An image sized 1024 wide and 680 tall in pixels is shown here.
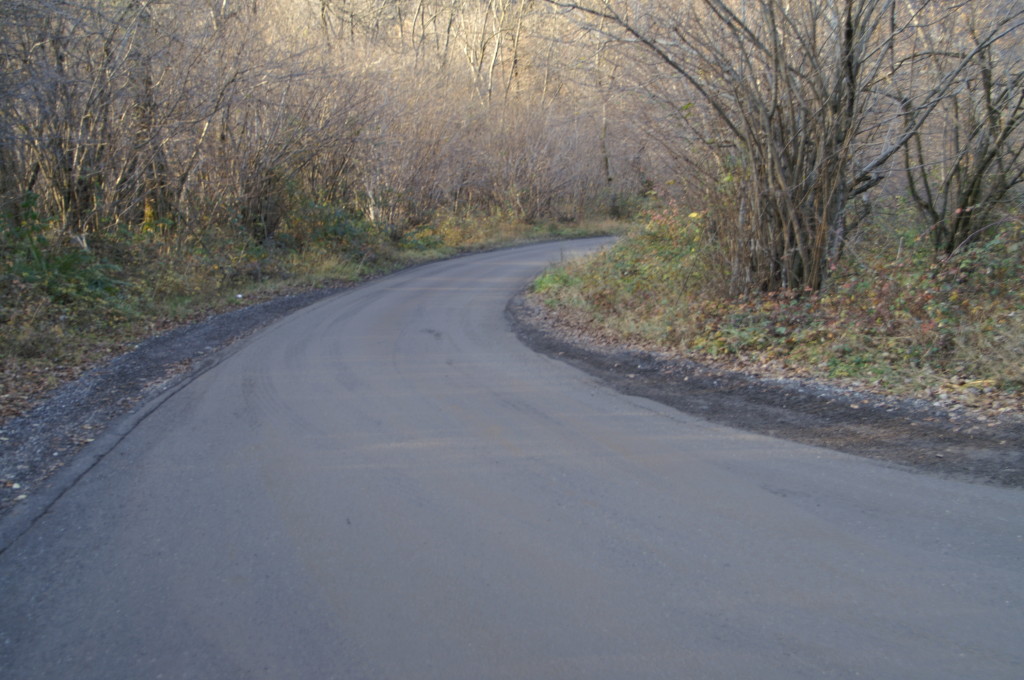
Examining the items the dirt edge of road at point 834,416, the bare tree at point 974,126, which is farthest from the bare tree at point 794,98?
the dirt edge of road at point 834,416

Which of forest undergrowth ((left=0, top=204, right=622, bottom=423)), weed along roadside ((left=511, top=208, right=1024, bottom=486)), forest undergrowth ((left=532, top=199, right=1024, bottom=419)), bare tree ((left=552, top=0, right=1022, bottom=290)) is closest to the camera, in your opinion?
weed along roadside ((left=511, top=208, right=1024, bottom=486))

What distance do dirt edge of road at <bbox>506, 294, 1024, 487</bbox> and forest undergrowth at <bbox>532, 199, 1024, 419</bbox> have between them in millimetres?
367

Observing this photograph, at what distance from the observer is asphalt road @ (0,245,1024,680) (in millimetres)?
3430

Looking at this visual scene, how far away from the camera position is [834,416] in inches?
273

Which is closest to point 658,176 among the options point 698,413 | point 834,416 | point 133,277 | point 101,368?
point 698,413

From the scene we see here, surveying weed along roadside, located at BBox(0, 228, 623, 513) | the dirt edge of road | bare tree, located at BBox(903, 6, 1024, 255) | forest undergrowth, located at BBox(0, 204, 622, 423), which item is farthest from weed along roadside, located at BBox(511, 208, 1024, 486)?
forest undergrowth, located at BBox(0, 204, 622, 423)

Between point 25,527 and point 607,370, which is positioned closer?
point 25,527

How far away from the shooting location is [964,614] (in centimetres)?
364

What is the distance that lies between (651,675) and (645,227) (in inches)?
561

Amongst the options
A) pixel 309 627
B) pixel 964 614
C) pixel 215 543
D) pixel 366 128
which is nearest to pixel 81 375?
pixel 215 543

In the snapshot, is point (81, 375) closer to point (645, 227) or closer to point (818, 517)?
point (818, 517)

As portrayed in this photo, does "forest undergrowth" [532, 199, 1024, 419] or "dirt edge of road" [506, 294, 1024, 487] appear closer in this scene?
"dirt edge of road" [506, 294, 1024, 487]

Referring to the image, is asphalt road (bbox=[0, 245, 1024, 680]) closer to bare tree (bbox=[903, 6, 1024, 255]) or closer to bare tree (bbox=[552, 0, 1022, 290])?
bare tree (bbox=[552, 0, 1022, 290])

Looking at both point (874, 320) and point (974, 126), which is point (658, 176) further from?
point (874, 320)
